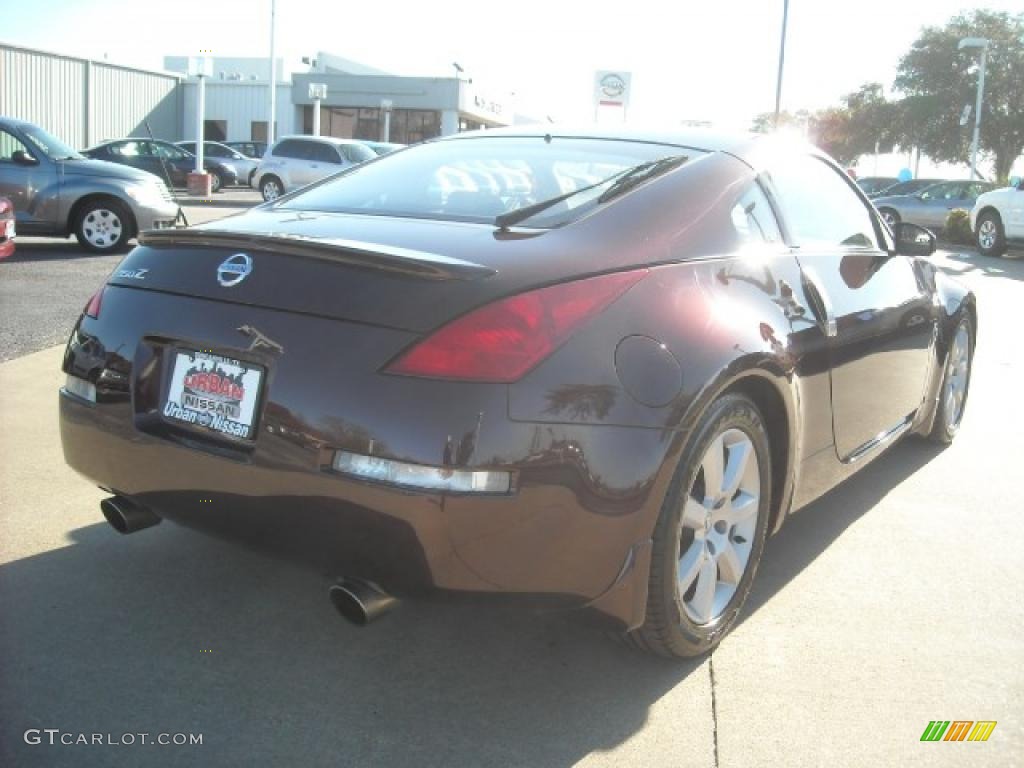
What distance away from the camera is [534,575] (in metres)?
2.44

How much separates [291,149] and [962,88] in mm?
33788

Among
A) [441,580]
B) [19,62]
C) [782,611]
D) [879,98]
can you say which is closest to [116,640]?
[441,580]

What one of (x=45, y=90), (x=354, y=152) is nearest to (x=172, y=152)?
(x=354, y=152)

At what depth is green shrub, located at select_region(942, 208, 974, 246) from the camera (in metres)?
21.4

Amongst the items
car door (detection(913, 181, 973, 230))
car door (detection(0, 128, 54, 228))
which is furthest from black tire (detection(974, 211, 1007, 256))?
car door (detection(0, 128, 54, 228))

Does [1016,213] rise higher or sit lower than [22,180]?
higher

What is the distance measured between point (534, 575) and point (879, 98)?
55.9 meters

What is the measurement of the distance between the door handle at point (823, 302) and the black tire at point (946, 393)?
1.78 m

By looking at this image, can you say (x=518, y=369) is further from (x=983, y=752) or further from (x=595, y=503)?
(x=983, y=752)

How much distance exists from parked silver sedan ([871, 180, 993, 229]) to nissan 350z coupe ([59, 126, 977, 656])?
876 inches

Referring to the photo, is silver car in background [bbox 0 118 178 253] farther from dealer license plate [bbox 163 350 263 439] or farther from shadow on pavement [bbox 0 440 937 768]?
dealer license plate [bbox 163 350 263 439]

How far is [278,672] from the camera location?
9.23ft

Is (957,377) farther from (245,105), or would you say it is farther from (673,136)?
(245,105)

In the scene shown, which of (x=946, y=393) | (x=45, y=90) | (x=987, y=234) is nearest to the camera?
(x=946, y=393)
